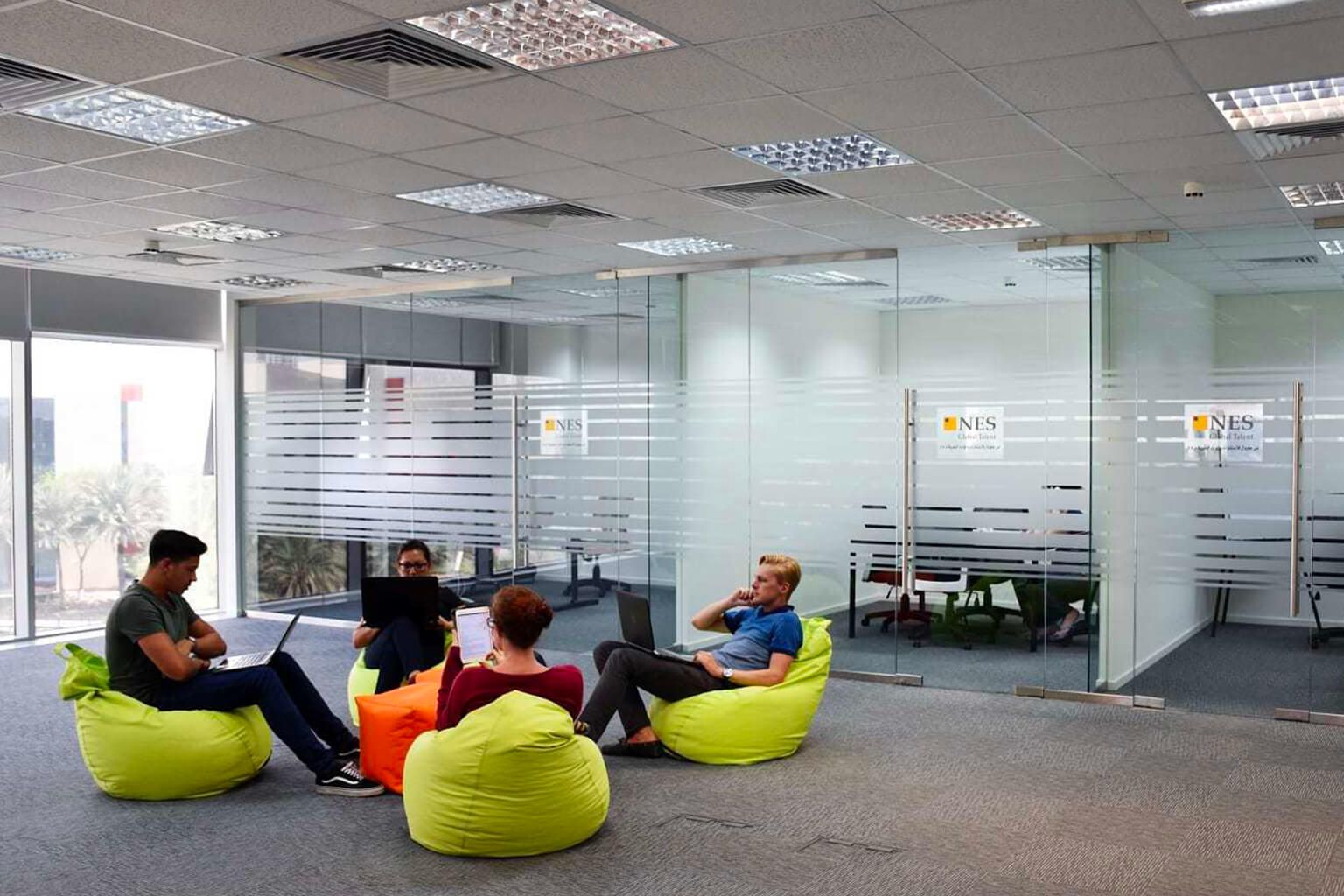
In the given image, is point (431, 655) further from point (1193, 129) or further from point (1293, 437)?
point (1293, 437)

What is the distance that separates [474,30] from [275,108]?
1107 millimetres

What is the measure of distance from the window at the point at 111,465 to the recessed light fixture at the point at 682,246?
4606 mm

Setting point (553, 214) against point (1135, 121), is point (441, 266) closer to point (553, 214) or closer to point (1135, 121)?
point (553, 214)

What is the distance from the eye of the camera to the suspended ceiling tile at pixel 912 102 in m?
4.12

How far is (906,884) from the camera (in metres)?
4.16

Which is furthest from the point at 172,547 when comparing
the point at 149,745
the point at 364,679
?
the point at 364,679

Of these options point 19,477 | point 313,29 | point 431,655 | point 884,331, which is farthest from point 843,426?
point 19,477

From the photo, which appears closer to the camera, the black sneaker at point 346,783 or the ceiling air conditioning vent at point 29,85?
the ceiling air conditioning vent at point 29,85

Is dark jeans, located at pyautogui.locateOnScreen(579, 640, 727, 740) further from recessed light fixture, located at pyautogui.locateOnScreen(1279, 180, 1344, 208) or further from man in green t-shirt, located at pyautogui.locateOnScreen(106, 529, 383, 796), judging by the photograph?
recessed light fixture, located at pyautogui.locateOnScreen(1279, 180, 1344, 208)

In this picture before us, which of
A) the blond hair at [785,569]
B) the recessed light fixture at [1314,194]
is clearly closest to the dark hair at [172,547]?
the blond hair at [785,569]

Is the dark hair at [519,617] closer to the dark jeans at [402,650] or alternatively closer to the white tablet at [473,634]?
the white tablet at [473,634]

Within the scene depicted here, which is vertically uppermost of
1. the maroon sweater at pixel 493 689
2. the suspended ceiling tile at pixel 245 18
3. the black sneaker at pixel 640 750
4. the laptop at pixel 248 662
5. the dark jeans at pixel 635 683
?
the suspended ceiling tile at pixel 245 18

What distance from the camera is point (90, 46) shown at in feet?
12.4

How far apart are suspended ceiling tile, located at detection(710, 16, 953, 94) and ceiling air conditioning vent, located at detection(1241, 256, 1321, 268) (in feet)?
11.6
